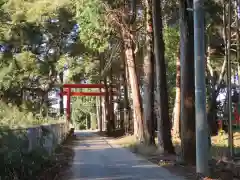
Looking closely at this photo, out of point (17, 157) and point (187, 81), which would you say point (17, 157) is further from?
point (187, 81)

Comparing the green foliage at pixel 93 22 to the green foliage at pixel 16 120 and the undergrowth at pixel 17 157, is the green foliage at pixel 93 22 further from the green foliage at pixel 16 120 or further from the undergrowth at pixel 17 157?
the undergrowth at pixel 17 157

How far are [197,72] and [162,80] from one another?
8.56m

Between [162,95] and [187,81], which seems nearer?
[187,81]

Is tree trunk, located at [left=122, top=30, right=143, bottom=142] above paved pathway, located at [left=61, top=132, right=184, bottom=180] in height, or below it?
above

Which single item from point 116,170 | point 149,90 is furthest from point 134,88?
point 116,170

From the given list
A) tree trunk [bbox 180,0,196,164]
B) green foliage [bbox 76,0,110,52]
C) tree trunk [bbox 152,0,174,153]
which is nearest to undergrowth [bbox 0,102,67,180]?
tree trunk [bbox 180,0,196,164]

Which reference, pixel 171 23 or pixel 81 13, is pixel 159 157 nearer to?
pixel 81 13

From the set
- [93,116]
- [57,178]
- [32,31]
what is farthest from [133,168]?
[93,116]

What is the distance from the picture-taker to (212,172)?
509 inches

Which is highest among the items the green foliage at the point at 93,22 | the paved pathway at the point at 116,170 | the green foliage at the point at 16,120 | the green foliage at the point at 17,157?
the green foliage at the point at 93,22

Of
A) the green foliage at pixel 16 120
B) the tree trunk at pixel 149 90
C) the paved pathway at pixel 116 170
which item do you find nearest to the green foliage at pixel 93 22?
the tree trunk at pixel 149 90

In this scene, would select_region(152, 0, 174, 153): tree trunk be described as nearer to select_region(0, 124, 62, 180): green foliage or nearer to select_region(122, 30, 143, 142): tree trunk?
select_region(122, 30, 143, 142): tree trunk

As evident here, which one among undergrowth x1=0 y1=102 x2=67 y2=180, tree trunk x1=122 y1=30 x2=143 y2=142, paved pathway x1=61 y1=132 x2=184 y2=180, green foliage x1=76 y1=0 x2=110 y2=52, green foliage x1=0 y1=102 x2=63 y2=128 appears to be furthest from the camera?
tree trunk x1=122 y1=30 x2=143 y2=142

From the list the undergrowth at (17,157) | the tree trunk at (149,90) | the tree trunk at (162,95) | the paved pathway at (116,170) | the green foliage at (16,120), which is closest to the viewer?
the undergrowth at (17,157)
